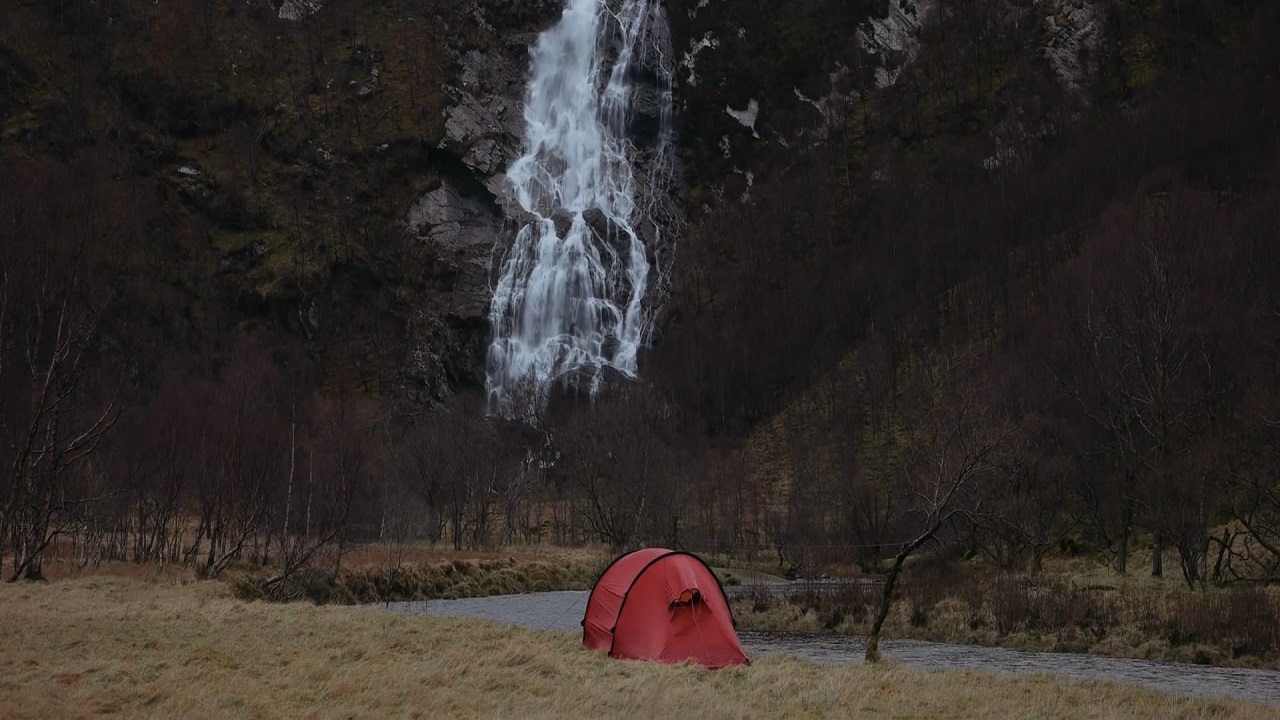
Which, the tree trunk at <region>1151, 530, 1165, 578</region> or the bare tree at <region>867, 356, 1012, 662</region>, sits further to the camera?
the tree trunk at <region>1151, 530, 1165, 578</region>

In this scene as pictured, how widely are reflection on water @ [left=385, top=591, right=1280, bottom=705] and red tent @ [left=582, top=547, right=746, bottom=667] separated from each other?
350 centimetres

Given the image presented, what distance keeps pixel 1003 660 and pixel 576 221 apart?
10870cm

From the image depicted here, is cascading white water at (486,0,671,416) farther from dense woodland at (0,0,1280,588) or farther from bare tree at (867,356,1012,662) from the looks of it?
bare tree at (867,356,1012,662)

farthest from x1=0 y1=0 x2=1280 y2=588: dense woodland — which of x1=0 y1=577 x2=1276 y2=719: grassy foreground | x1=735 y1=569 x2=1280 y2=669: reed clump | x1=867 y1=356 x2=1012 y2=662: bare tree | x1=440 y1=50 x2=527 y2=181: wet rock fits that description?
x1=0 y1=577 x2=1276 y2=719: grassy foreground

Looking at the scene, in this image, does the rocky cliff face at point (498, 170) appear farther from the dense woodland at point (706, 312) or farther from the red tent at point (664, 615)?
the red tent at point (664, 615)

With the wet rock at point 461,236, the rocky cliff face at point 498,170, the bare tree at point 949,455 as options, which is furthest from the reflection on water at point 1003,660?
the rocky cliff face at point 498,170

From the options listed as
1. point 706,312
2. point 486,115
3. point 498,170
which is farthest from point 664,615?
point 486,115

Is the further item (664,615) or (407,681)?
(664,615)

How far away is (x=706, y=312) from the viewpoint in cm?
12962

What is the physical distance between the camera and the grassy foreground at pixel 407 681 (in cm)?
1560

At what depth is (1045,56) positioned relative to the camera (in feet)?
448

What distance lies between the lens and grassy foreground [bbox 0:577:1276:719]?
51.2ft

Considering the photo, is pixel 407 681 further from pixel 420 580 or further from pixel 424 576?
pixel 424 576

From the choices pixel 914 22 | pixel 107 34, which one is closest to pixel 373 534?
pixel 107 34
